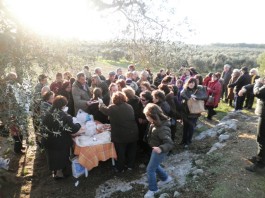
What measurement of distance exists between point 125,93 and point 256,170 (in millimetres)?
3619

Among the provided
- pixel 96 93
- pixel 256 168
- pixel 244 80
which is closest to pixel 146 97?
pixel 96 93

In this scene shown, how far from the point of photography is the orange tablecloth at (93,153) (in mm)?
6949

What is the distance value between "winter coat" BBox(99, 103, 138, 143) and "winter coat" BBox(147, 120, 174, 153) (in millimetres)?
1091

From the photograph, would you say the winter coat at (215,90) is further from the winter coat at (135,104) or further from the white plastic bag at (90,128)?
the white plastic bag at (90,128)

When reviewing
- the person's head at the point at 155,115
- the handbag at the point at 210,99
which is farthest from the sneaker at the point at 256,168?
the handbag at the point at 210,99

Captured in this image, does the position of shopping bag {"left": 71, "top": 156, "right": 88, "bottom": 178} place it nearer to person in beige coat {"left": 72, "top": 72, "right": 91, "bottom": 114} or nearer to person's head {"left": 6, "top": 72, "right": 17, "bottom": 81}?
person in beige coat {"left": 72, "top": 72, "right": 91, "bottom": 114}

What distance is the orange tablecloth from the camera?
6.95 meters

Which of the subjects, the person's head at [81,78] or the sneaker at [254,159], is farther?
the person's head at [81,78]

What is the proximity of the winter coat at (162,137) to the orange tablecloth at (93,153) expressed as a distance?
5.10ft

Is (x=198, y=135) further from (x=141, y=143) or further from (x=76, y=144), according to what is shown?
(x=76, y=144)

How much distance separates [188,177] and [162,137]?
1.64 meters

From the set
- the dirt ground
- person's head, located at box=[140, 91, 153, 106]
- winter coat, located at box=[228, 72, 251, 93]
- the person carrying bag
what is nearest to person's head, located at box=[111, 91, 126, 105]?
person's head, located at box=[140, 91, 153, 106]

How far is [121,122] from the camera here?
6.98 m

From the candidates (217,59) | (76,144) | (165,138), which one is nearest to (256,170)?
(165,138)
